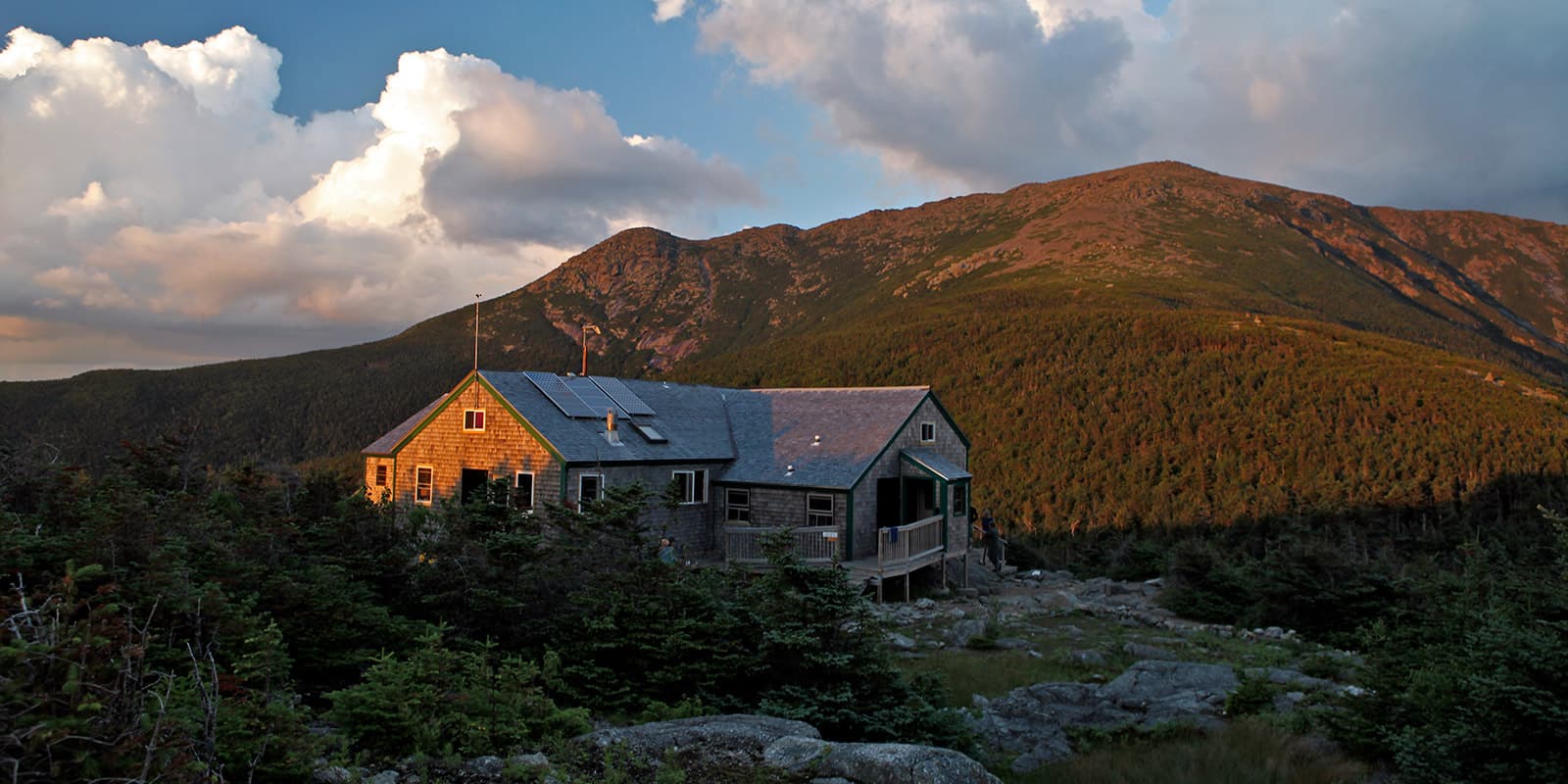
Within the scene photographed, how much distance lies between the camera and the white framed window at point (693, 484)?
2488 centimetres

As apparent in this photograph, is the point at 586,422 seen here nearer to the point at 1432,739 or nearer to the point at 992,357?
the point at 1432,739

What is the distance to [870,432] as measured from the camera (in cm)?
2686

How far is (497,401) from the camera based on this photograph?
2369cm

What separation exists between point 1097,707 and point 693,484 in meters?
14.6

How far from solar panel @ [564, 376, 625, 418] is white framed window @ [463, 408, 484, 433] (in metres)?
2.77

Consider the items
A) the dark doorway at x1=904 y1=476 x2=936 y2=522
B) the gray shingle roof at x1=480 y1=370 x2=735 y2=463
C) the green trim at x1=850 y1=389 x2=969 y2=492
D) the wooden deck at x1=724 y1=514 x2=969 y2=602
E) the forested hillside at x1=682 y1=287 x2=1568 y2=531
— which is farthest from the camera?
the forested hillside at x1=682 y1=287 x2=1568 y2=531

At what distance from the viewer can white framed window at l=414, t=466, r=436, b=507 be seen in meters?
25.0

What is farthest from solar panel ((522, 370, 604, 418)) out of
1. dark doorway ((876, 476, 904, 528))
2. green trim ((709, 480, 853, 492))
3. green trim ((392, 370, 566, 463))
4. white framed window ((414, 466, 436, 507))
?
dark doorway ((876, 476, 904, 528))

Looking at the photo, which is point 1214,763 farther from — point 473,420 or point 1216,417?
point 1216,417

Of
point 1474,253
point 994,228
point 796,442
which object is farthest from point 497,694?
point 1474,253

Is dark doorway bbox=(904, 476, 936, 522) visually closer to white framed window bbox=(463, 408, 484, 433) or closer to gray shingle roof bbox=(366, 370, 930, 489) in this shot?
gray shingle roof bbox=(366, 370, 930, 489)

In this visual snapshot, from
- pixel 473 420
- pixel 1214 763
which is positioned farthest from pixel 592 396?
pixel 1214 763

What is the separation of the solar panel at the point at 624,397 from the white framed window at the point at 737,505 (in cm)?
360

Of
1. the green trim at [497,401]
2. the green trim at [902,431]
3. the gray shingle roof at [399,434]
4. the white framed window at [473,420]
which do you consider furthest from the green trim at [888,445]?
the gray shingle roof at [399,434]
